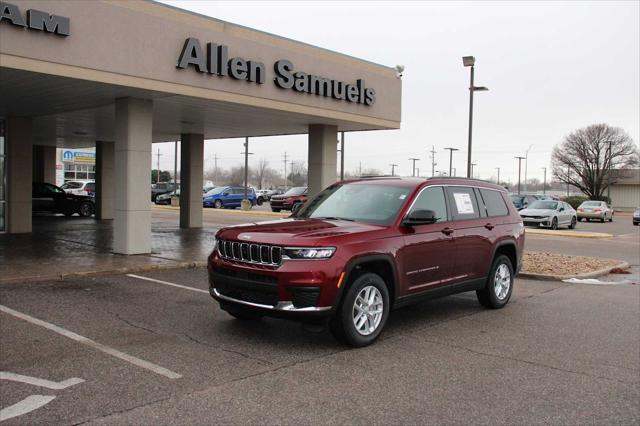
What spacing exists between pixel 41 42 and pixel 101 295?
14.0 feet

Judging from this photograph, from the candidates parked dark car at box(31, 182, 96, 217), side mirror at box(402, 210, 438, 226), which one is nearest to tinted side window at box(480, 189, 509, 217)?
side mirror at box(402, 210, 438, 226)

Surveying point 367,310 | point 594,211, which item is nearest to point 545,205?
point 594,211

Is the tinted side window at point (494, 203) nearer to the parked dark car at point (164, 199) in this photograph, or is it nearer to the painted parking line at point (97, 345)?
the painted parking line at point (97, 345)

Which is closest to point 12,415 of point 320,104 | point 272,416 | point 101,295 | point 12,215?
point 272,416

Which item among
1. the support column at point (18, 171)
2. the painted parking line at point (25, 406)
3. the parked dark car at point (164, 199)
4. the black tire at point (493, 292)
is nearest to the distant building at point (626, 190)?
the parked dark car at point (164, 199)

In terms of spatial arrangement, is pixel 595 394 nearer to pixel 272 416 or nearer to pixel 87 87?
pixel 272 416

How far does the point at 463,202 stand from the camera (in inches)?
322

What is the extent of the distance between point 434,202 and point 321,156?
362 inches

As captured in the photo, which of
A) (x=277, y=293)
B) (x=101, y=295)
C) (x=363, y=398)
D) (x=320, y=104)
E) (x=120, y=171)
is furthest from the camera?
(x=320, y=104)

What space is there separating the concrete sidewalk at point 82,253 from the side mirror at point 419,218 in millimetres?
6029

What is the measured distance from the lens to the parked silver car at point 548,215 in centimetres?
2875

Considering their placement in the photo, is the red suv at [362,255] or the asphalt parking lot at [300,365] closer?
the asphalt parking lot at [300,365]

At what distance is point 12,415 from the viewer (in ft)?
14.0

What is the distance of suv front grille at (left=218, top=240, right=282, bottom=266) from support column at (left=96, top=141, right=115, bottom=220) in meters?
18.7
